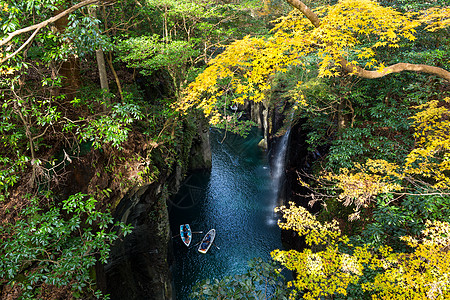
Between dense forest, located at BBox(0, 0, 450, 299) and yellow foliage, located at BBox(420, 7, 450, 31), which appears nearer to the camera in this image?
dense forest, located at BBox(0, 0, 450, 299)

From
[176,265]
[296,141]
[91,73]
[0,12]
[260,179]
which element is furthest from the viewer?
[260,179]

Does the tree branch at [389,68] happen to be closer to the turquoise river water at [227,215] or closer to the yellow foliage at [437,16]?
the yellow foliage at [437,16]

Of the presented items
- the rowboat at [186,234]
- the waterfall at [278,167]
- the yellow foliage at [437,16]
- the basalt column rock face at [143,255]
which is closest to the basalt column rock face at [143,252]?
the basalt column rock face at [143,255]

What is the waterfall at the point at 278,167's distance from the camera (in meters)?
18.2

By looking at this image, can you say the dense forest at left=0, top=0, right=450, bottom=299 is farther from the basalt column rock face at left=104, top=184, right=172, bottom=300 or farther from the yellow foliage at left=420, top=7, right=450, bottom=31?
the basalt column rock face at left=104, top=184, right=172, bottom=300

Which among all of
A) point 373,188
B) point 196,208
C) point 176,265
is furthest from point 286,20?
point 196,208

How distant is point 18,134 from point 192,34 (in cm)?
866

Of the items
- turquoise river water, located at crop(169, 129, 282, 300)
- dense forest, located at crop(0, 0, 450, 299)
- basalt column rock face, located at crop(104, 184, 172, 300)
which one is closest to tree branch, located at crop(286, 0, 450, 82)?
dense forest, located at crop(0, 0, 450, 299)

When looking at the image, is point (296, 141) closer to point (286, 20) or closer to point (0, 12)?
point (286, 20)

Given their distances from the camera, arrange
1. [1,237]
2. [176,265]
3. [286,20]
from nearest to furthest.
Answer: [1,237] < [286,20] < [176,265]

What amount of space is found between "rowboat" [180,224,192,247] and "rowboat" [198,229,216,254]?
1.01 m

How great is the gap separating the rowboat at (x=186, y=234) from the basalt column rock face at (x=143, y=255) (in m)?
3.73

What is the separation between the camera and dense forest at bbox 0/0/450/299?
514cm

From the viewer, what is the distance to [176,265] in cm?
1372
